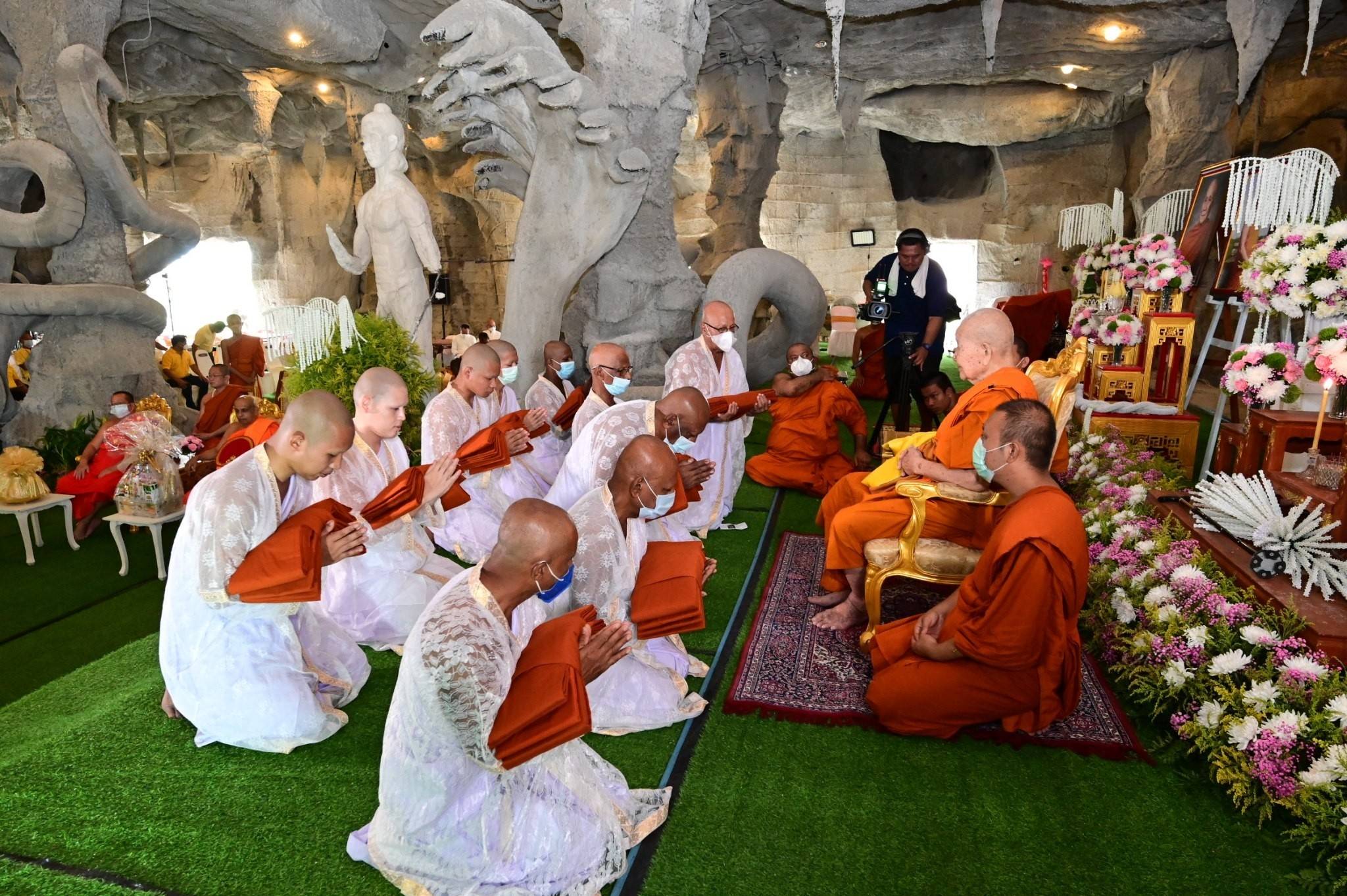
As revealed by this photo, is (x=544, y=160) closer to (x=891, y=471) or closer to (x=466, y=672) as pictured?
A: (x=891, y=471)

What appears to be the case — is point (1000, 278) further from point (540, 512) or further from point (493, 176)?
point (540, 512)

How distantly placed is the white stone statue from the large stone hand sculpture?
75 centimetres

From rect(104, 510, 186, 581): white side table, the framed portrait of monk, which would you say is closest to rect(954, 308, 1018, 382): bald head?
the framed portrait of monk

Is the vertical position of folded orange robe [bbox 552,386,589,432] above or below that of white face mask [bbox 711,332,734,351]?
below

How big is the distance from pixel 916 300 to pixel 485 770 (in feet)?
19.0

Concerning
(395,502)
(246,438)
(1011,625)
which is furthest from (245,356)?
(1011,625)

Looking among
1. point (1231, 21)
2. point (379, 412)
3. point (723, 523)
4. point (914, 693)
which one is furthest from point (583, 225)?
point (1231, 21)

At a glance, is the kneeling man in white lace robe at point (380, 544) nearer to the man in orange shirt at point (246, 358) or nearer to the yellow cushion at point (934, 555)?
the yellow cushion at point (934, 555)

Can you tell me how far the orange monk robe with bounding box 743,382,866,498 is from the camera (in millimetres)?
6879

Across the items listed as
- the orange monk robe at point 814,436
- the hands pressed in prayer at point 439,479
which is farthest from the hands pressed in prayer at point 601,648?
the orange monk robe at point 814,436

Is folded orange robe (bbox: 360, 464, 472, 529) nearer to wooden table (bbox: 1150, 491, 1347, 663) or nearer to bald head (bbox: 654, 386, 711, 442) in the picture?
bald head (bbox: 654, 386, 711, 442)

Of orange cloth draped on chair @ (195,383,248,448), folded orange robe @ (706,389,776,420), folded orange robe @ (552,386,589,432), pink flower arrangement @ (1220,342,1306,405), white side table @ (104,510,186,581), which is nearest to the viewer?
pink flower arrangement @ (1220,342,1306,405)

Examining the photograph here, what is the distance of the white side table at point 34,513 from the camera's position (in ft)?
18.8

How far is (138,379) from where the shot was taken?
890cm
